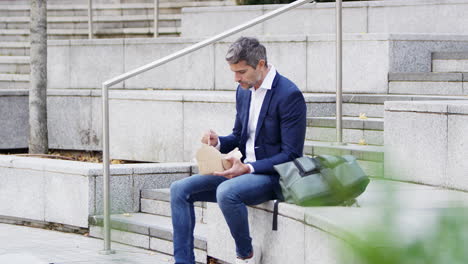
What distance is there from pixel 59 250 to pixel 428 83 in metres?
4.01

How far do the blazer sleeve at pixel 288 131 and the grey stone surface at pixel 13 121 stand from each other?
7796 mm

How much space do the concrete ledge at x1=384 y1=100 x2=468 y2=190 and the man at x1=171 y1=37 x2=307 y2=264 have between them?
962 mm

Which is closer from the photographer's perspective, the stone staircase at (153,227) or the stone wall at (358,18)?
the stone staircase at (153,227)

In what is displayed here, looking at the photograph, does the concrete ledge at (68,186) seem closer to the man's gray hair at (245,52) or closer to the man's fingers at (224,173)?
the man's fingers at (224,173)

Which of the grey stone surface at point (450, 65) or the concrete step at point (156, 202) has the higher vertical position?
the grey stone surface at point (450, 65)

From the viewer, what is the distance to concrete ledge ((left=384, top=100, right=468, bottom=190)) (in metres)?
5.78

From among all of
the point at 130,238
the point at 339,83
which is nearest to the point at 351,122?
the point at 339,83

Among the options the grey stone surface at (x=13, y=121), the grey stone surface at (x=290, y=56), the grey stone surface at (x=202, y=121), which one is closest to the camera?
the grey stone surface at (x=202, y=121)

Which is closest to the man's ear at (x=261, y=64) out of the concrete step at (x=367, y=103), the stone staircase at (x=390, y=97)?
the stone staircase at (x=390, y=97)

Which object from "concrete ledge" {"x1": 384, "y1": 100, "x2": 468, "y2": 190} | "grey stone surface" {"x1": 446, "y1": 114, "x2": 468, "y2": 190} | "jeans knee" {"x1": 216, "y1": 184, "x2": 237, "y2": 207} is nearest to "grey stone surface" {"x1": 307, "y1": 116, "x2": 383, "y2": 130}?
"concrete ledge" {"x1": 384, "y1": 100, "x2": 468, "y2": 190}

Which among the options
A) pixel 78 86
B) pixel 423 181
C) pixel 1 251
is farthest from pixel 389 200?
pixel 78 86

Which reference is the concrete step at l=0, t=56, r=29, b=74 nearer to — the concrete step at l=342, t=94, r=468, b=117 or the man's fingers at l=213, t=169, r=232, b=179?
the concrete step at l=342, t=94, r=468, b=117

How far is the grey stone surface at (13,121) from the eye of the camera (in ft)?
40.0

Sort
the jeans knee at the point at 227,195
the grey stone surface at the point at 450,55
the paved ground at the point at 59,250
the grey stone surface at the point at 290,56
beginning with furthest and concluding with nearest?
the grey stone surface at the point at 290,56, the grey stone surface at the point at 450,55, the paved ground at the point at 59,250, the jeans knee at the point at 227,195
